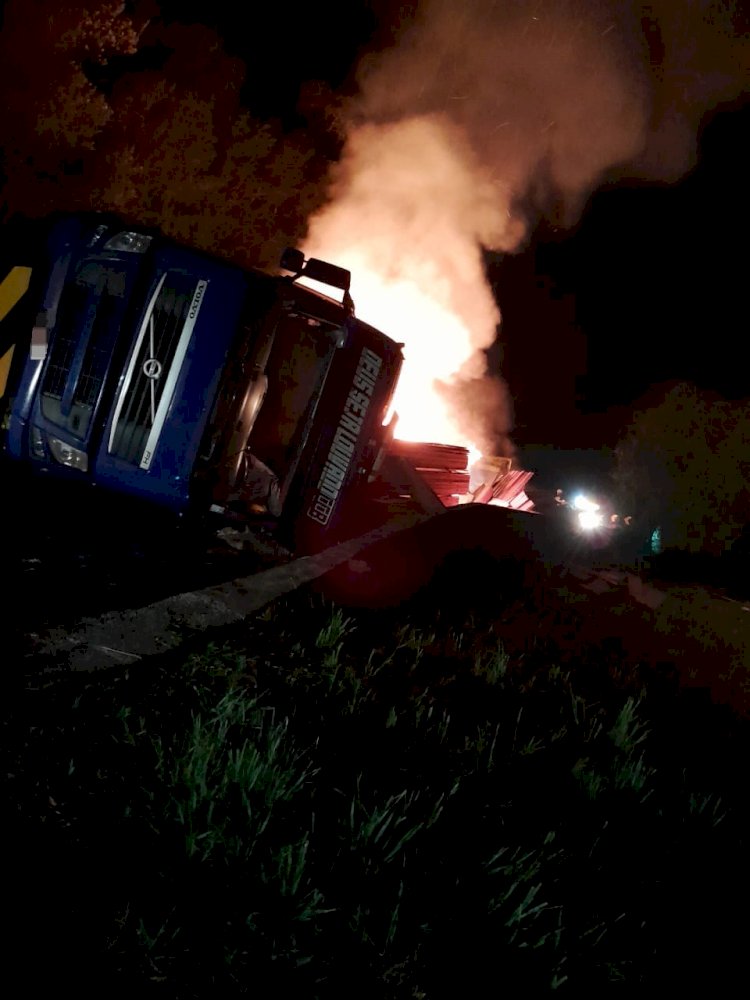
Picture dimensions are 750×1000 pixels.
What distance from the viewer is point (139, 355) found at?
17.0ft

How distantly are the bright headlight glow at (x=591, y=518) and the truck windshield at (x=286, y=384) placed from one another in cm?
1040

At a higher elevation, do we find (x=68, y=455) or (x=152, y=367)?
(x=152, y=367)

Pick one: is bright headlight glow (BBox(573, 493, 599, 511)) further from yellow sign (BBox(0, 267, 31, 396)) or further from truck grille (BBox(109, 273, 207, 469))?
yellow sign (BBox(0, 267, 31, 396))

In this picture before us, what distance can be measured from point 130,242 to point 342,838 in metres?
5.43

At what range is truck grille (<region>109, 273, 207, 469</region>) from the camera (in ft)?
17.0

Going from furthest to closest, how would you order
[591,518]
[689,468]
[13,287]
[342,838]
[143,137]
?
[689,468] < [591,518] < [143,137] < [13,287] < [342,838]

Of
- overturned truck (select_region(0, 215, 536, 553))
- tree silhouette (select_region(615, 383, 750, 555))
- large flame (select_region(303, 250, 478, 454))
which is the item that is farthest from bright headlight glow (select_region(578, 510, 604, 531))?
overturned truck (select_region(0, 215, 536, 553))

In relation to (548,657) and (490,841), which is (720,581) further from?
(490,841)

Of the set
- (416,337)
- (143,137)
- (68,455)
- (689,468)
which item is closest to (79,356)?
(68,455)

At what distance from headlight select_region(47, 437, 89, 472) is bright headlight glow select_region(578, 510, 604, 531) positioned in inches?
523

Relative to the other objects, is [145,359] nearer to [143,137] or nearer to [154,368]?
[154,368]

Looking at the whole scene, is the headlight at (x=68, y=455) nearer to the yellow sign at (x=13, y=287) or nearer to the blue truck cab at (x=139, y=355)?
the blue truck cab at (x=139, y=355)

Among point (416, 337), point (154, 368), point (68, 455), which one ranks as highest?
point (416, 337)

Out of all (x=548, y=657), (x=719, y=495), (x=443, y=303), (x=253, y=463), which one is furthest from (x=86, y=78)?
Result: (x=719, y=495)
